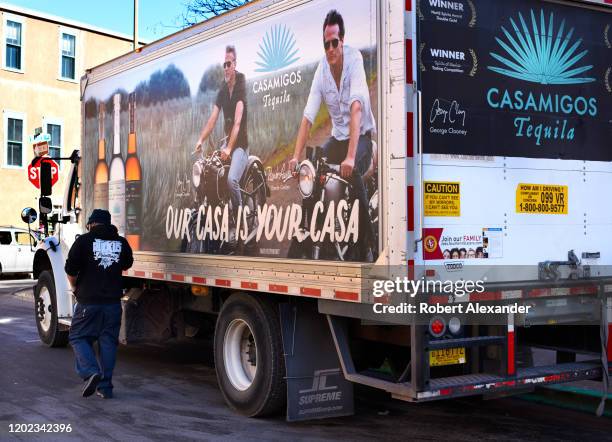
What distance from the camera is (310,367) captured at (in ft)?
21.1

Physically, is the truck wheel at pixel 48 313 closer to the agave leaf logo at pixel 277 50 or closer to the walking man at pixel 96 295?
the walking man at pixel 96 295

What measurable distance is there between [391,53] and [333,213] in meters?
1.27

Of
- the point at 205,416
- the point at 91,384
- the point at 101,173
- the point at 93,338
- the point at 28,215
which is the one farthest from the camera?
the point at 28,215

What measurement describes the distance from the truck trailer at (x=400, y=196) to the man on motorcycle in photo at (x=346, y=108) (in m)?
0.02

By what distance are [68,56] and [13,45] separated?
2517 mm

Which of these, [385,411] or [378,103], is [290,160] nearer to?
[378,103]

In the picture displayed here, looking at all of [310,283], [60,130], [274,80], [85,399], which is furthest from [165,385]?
[60,130]

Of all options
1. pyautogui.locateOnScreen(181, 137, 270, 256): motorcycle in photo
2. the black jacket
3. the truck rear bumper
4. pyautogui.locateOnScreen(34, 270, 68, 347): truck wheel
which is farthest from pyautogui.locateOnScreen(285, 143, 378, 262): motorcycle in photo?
pyautogui.locateOnScreen(34, 270, 68, 347): truck wheel

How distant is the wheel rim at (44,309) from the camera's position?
34.8ft

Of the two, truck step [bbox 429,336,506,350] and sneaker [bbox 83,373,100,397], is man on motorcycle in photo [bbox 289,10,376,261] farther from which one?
sneaker [bbox 83,373,100,397]

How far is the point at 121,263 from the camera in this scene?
25.7ft

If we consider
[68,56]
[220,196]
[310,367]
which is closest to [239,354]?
[310,367]

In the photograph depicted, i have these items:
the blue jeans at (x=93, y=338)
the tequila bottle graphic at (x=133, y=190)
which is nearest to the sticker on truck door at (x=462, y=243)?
the blue jeans at (x=93, y=338)
